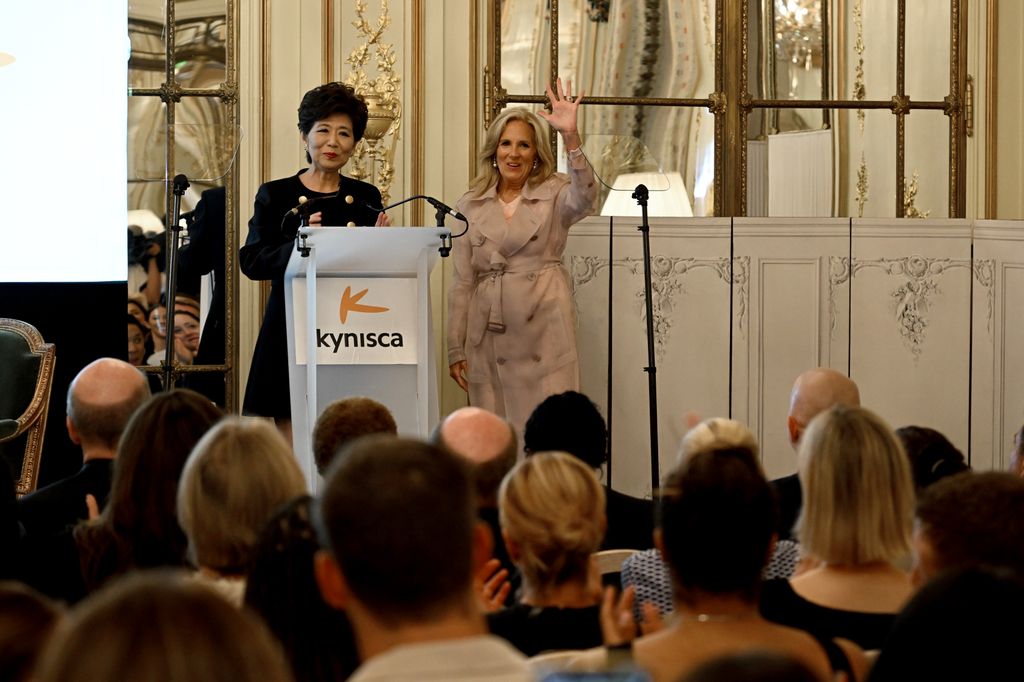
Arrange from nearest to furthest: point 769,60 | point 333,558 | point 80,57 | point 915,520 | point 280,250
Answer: point 333,558, point 915,520, point 280,250, point 80,57, point 769,60

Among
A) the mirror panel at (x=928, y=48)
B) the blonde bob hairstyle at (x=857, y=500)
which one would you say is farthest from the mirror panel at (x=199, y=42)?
the blonde bob hairstyle at (x=857, y=500)

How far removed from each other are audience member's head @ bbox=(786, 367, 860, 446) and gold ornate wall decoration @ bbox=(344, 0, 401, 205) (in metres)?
2.80

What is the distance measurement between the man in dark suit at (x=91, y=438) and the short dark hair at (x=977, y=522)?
6.58 ft

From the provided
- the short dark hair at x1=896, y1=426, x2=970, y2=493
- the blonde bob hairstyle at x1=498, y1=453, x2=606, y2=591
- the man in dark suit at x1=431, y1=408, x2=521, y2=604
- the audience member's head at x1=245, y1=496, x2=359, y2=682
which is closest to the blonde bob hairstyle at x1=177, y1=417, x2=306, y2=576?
the audience member's head at x1=245, y1=496, x2=359, y2=682

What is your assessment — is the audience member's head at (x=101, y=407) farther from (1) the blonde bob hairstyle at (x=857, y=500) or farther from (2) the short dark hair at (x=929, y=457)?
(2) the short dark hair at (x=929, y=457)

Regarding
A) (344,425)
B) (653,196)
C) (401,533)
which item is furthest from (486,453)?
(653,196)

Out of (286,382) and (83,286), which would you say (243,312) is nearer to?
(83,286)

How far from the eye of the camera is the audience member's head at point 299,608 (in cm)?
214

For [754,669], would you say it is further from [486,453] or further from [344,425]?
[344,425]

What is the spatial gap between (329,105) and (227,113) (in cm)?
134

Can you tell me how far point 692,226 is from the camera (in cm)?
686

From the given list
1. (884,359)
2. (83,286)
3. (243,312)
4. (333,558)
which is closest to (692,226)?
(884,359)

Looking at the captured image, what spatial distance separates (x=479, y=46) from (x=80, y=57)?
1.77 meters

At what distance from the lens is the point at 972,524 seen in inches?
87.5
